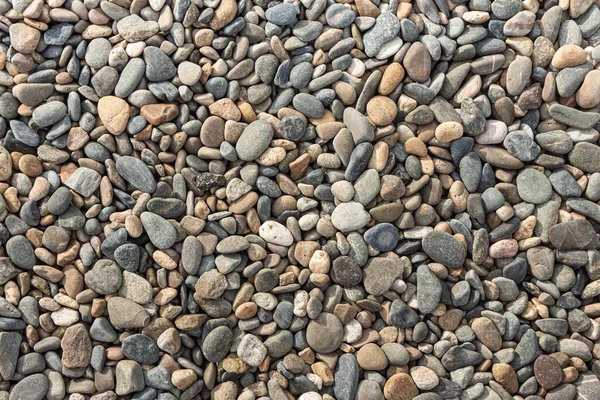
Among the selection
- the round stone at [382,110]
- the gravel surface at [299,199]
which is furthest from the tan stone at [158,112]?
the round stone at [382,110]

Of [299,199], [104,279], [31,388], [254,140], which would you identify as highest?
[254,140]

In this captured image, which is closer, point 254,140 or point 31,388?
point 31,388

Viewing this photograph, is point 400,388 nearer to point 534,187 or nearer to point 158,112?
point 534,187

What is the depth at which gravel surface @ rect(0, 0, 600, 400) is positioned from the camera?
4.48ft

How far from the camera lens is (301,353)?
1386mm

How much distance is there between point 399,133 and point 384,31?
279 mm

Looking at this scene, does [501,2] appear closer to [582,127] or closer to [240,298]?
[582,127]

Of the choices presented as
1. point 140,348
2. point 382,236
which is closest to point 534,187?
point 382,236

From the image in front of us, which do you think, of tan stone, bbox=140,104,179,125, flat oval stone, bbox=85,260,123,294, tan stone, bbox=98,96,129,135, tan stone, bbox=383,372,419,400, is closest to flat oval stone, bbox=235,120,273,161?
tan stone, bbox=140,104,179,125

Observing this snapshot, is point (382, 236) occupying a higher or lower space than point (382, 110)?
lower

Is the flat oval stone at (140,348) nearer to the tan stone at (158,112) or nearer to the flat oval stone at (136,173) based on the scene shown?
the flat oval stone at (136,173)

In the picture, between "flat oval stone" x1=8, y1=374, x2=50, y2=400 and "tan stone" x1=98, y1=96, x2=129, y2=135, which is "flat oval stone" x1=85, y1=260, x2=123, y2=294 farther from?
"tan stone" x1=98, y1=96, x2=129, y2=135

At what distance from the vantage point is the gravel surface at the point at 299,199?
4.48ft

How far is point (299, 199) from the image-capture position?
144cm
